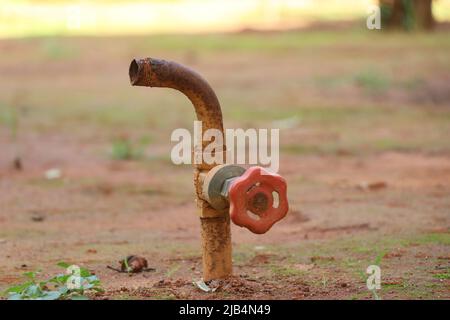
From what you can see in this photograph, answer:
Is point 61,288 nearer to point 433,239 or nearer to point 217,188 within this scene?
point 217,188

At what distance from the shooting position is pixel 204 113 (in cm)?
291

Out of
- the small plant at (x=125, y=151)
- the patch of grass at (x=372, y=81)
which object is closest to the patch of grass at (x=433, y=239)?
the small plant at (x=125, y=151)

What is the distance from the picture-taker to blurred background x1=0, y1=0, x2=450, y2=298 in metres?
3.75

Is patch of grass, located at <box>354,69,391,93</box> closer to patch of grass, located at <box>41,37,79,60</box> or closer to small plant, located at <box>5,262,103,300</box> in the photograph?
patch of grass, located at <box>41,37,79,60</box>

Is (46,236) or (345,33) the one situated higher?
(345,33)

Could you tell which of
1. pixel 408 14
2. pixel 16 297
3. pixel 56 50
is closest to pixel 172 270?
pixel 16 297

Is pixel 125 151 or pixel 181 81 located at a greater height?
pixel 181 81

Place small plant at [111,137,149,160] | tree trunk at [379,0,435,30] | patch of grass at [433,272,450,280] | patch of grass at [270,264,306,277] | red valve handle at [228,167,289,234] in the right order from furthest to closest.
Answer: tree trunk at [379,0,435,30]
small plant at [111,137,149,160]
patch of grass at [270,264,306,277]
patch of grass at [433,272,450,280]
red valve handle at [228,167,289,234]

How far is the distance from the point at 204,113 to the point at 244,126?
404 centimetres

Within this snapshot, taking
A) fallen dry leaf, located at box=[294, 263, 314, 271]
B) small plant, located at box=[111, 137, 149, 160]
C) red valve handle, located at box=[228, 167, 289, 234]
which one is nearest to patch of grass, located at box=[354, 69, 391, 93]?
small plant, located at box=[111, 137, 149, 160]

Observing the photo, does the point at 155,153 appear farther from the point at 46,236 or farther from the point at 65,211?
the point at 46,236
